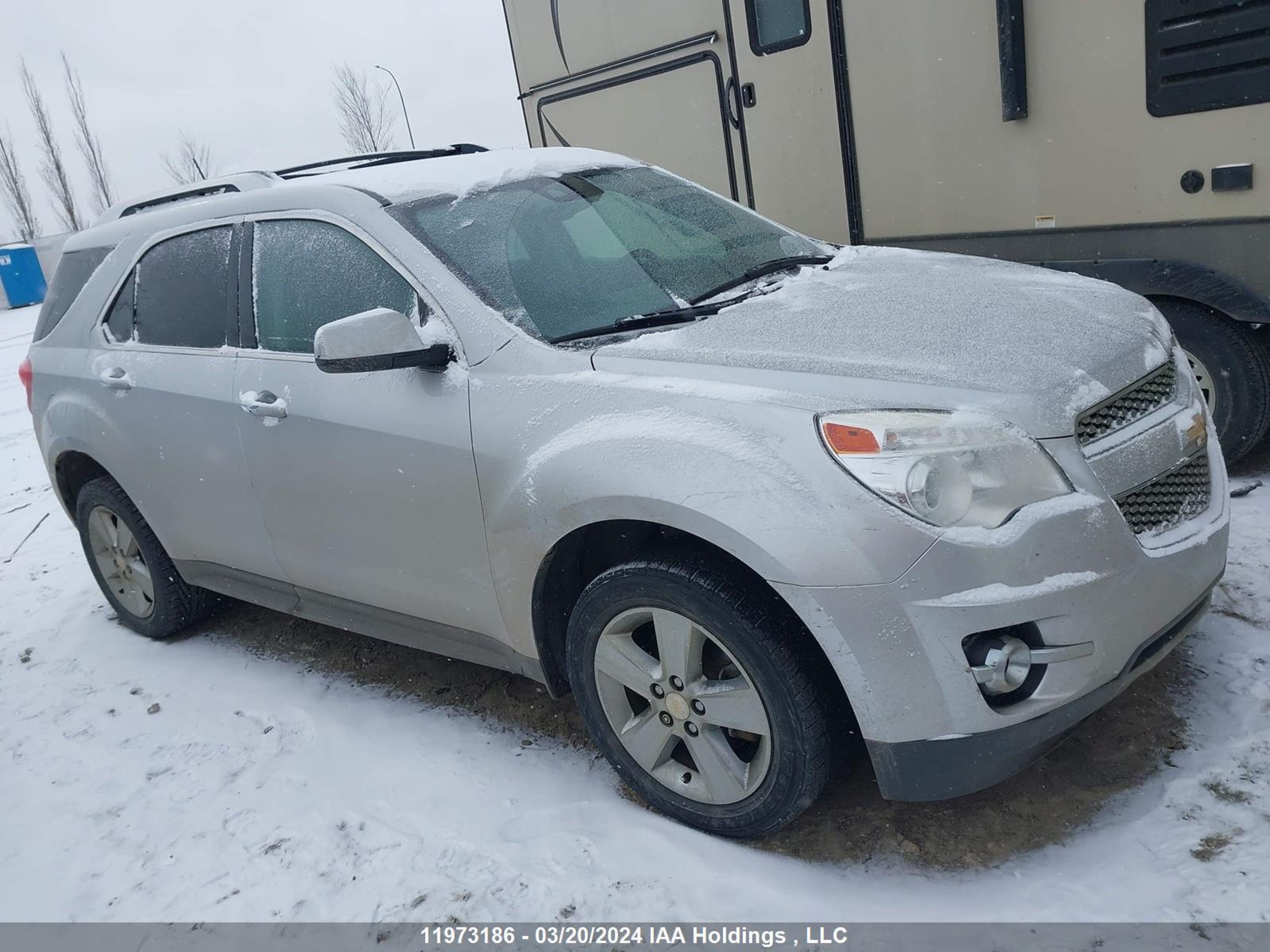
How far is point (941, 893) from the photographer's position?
2436mm

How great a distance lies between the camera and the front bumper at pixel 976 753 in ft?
7.44

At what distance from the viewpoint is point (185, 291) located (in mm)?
3908

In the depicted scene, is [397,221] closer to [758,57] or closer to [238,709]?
[238,709]

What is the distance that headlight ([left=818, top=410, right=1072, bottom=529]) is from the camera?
2215mm

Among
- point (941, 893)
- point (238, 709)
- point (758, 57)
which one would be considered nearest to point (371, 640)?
point (238, 709)

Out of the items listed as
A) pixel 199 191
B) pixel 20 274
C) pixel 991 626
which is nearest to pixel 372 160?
pixel 199 191

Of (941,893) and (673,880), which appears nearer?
(941,893)

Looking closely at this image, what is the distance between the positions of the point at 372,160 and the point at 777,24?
225 centimetres

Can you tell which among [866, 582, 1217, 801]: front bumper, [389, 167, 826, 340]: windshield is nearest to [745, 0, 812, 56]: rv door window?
[389, 167, 826, 340]: windshield

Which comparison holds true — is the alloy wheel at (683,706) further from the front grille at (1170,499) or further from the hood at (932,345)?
the front grille at (1170,499)

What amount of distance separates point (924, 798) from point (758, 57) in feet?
13.5

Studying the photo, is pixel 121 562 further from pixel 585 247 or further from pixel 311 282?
pixel 585 247

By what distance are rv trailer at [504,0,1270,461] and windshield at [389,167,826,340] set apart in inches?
52.8

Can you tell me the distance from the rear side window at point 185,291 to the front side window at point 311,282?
23cm
